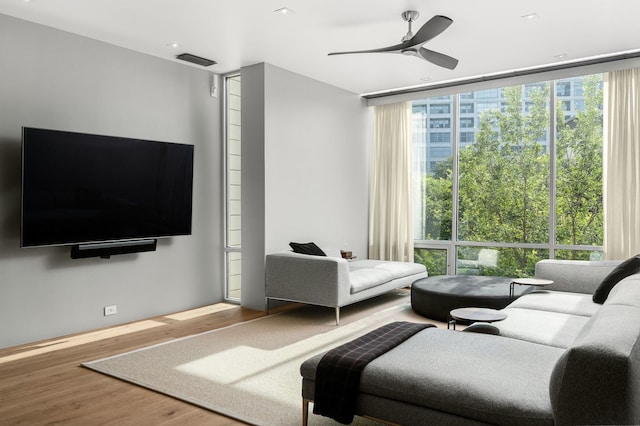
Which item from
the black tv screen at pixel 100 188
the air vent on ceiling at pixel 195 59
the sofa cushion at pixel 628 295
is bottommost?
the sofa cushion at pixel 628 295

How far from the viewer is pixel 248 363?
3.70m

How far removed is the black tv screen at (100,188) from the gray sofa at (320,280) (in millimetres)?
1093

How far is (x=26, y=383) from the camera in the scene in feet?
10.9

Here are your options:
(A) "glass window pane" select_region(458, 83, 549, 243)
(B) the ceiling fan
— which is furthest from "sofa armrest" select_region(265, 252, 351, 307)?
(A) "glass window pane" select_region(458, 83, 549, 243)

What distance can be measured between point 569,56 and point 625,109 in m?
0.89

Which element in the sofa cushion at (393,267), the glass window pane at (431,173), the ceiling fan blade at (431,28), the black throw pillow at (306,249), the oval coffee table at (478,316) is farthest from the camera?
the glass window pane at (431,173)

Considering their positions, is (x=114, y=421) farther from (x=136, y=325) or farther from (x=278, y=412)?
(x=136, y=325)

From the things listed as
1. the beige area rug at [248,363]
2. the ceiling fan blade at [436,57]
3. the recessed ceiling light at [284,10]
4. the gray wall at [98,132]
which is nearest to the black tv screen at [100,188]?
the gray wall at [98,132]

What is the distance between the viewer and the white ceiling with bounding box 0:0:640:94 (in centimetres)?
395

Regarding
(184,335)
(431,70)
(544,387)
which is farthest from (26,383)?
(431,70)

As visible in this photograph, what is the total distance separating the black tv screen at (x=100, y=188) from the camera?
4.04m

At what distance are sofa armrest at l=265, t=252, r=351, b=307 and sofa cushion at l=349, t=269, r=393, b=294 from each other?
125mm

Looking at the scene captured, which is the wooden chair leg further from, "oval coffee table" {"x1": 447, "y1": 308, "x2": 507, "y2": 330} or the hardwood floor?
"oval coffee table" {"x1": 447, "y1": 308, "x2": 507, "y2": 330}

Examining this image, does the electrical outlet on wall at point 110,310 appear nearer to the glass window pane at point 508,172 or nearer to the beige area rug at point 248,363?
the beige area rug at point 248,363
